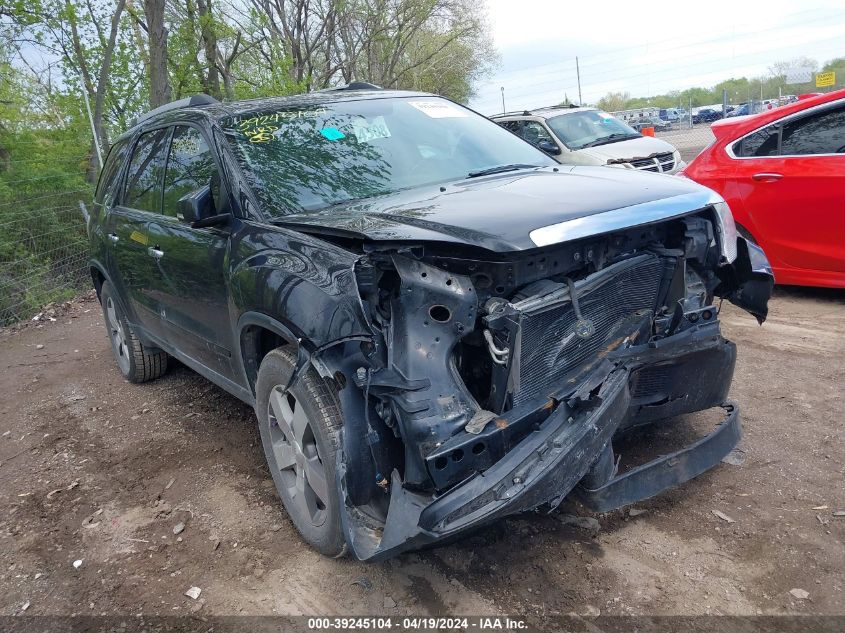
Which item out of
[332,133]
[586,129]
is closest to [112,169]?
[332,133]

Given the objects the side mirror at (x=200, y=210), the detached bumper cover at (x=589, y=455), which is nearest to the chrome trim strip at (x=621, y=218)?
the detached bumper cover at (x=589, y=455)

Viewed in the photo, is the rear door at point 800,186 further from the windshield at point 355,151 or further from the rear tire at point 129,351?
the rear tire at point 129,351

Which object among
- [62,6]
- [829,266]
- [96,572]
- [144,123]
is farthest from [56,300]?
[829,266]

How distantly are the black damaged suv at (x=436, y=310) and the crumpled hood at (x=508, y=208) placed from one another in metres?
0.01

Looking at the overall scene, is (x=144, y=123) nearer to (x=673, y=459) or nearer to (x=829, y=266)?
(x=673, y=459)

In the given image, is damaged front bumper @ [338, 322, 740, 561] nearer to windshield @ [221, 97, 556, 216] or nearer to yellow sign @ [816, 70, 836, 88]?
windshield @ [221, 97, 556, 216]

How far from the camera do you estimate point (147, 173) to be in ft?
14.8

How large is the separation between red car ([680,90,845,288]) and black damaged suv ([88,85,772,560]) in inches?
91.9

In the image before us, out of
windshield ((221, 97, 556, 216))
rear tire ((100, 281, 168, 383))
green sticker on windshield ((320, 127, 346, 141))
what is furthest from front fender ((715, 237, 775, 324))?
rear tire ((100, 281, 168, 383))

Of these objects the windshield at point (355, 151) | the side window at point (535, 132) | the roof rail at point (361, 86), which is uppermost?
the roof rail at point (361, 86)

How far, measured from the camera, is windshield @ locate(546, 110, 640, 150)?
11398mm

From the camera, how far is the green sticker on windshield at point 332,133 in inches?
142

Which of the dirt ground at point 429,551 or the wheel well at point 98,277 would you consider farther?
the wheel well at point 98,277

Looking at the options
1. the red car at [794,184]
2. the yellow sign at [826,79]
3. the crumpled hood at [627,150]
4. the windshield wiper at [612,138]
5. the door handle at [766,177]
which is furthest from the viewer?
the yellow sign at [826,79]
